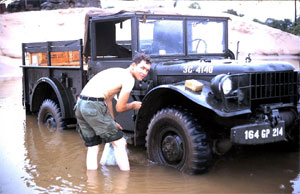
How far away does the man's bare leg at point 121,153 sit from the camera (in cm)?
411

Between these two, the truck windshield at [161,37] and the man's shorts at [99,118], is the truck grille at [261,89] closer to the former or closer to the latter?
the man's shorts at [99,118]

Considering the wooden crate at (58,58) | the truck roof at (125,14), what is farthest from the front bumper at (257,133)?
the wooden crate at (58,58)

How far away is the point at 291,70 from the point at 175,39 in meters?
1.45

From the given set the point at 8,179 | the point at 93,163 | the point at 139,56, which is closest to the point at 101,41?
the point at 139,56

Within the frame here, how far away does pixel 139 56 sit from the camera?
400cm

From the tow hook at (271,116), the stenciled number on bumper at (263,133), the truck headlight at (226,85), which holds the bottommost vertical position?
the stenciled number on bumper at (263,133)

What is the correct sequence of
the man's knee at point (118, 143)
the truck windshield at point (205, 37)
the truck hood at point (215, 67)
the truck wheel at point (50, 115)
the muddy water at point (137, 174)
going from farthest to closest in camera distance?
the truck wheel at point (50, 115) < the truck windshield at point (205, 37) < the man's knee at point (118, 143) < the truck hood at point (215, 67) < the muddy water at point (137, 174)

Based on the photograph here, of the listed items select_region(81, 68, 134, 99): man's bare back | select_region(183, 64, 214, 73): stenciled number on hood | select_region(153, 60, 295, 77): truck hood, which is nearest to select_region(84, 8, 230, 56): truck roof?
select_region(153, 60, 295, 77): truck hood

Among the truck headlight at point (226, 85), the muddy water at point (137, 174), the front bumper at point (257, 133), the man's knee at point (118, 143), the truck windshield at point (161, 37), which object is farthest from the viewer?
the truck windshield at point (161, 37)

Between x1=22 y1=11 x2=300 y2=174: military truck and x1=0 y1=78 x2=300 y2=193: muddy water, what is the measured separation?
0.70ft

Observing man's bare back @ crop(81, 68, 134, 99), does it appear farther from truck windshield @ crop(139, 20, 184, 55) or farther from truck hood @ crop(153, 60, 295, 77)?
truck windshield @ crop(139, 20, 184, 55)

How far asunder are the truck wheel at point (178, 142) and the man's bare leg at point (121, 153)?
34 centimetres

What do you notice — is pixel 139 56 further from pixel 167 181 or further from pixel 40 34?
pixel 40 34

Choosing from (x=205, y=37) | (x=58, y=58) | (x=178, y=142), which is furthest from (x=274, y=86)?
(x=58, y=58)
